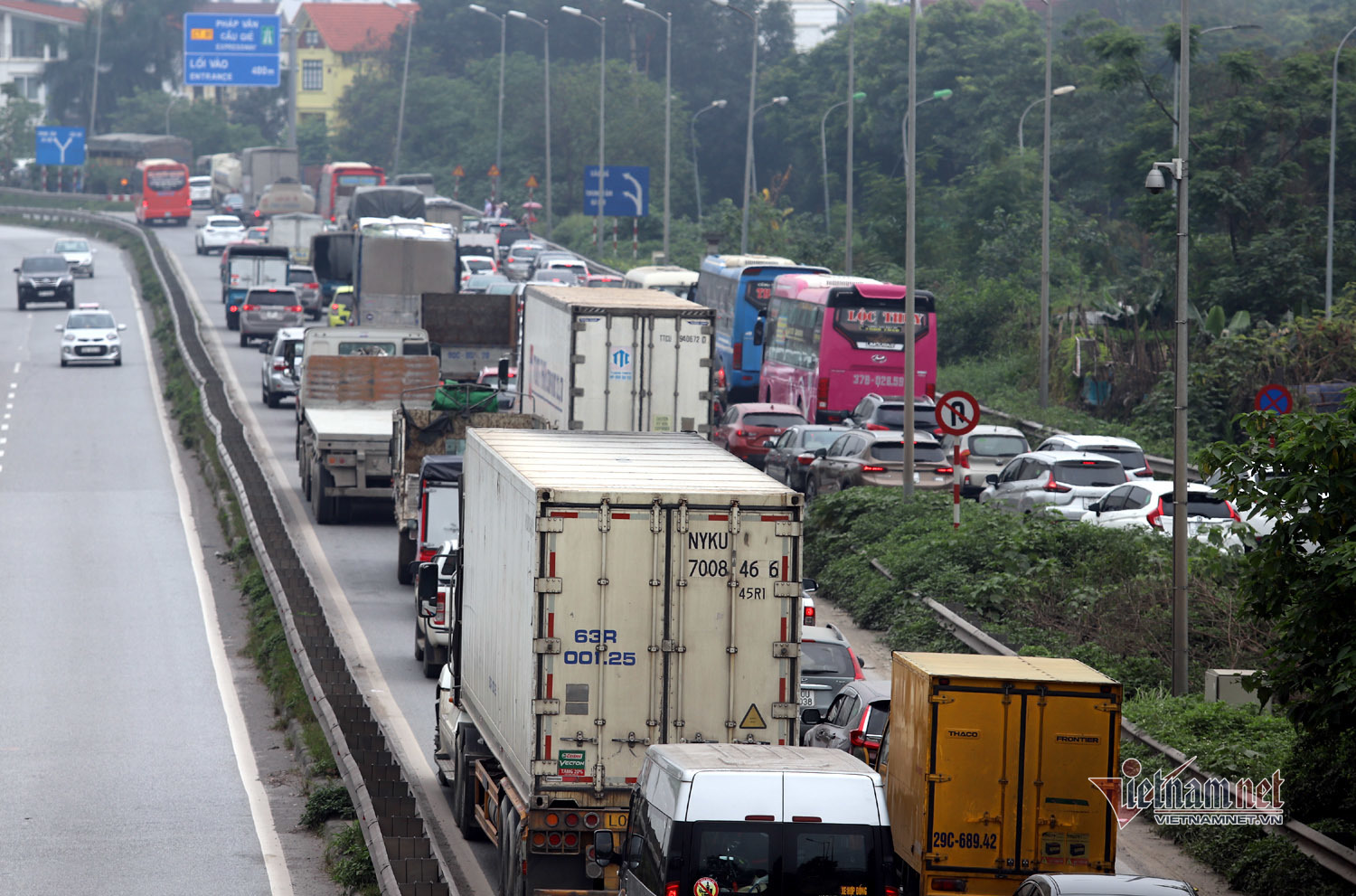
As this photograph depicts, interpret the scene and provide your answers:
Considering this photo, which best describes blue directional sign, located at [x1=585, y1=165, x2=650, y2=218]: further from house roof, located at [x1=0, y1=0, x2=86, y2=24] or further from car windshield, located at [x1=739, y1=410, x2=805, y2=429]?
house roof, located at [x1=0, y1=0, x2=86, y2=24]

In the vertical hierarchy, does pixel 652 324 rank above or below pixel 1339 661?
above

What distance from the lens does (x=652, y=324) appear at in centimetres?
2795

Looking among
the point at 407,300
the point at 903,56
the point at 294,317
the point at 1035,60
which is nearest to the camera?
the point at 407,300

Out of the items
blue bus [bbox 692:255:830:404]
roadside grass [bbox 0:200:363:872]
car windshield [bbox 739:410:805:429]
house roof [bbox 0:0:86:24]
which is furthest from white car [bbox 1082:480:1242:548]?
house roof [bbox 0:0:86:24]

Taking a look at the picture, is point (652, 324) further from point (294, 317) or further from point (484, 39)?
point (484, 39)

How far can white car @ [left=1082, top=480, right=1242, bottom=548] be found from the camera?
23716 millimetres

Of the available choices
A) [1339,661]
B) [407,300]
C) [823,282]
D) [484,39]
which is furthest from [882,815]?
[484,39]

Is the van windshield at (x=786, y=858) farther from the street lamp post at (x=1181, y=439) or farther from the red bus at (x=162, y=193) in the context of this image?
the red bus at (x=162, y=193)

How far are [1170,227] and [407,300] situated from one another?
1945 cm

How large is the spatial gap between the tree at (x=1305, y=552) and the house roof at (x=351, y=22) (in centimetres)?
13306

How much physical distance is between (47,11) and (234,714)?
14127 centimetres

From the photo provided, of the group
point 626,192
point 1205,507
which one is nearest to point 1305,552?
point 1205,507

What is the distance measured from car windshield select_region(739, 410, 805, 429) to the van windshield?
25.3 meters

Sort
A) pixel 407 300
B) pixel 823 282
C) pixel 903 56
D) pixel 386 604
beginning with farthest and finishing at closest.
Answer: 1. pixel 903 56
2. pixel 407 300
3. pixel 823 282
4. pixel 386 604
